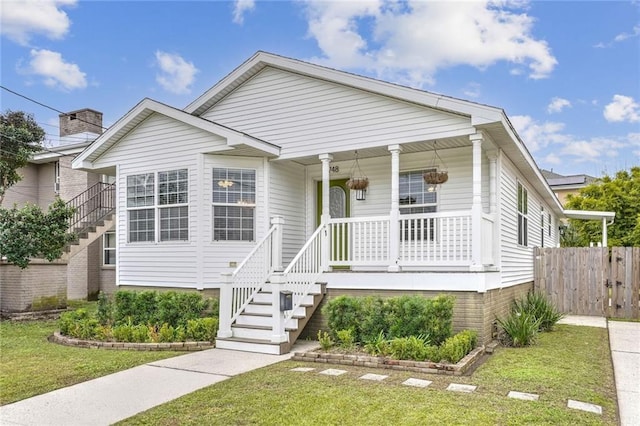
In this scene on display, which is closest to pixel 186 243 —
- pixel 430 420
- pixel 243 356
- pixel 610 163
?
pixel 243 356

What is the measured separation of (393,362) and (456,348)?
90 cm

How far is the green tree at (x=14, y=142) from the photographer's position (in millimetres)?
15031

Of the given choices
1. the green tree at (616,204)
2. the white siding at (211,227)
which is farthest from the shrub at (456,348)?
the green tree at (616,204)

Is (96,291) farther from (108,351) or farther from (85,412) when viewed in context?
(85,412)

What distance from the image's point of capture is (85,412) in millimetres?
4723

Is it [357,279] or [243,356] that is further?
[357,279]

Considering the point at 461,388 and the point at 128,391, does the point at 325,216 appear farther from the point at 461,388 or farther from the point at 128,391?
the point at 128,391

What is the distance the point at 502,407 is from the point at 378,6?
10978 mm

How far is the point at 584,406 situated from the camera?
487 cm

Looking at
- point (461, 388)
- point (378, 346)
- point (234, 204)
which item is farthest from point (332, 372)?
point (234, 204)

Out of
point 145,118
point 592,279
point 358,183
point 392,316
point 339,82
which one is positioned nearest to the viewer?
point 392,316

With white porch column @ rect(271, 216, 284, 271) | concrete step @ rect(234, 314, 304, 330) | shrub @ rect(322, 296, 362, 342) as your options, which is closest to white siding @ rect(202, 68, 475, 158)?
white porch column @ rect(271, 216, 284, 271)

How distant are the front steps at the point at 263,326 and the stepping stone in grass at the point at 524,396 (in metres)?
3.64

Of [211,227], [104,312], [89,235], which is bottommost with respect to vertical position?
[104,312]
